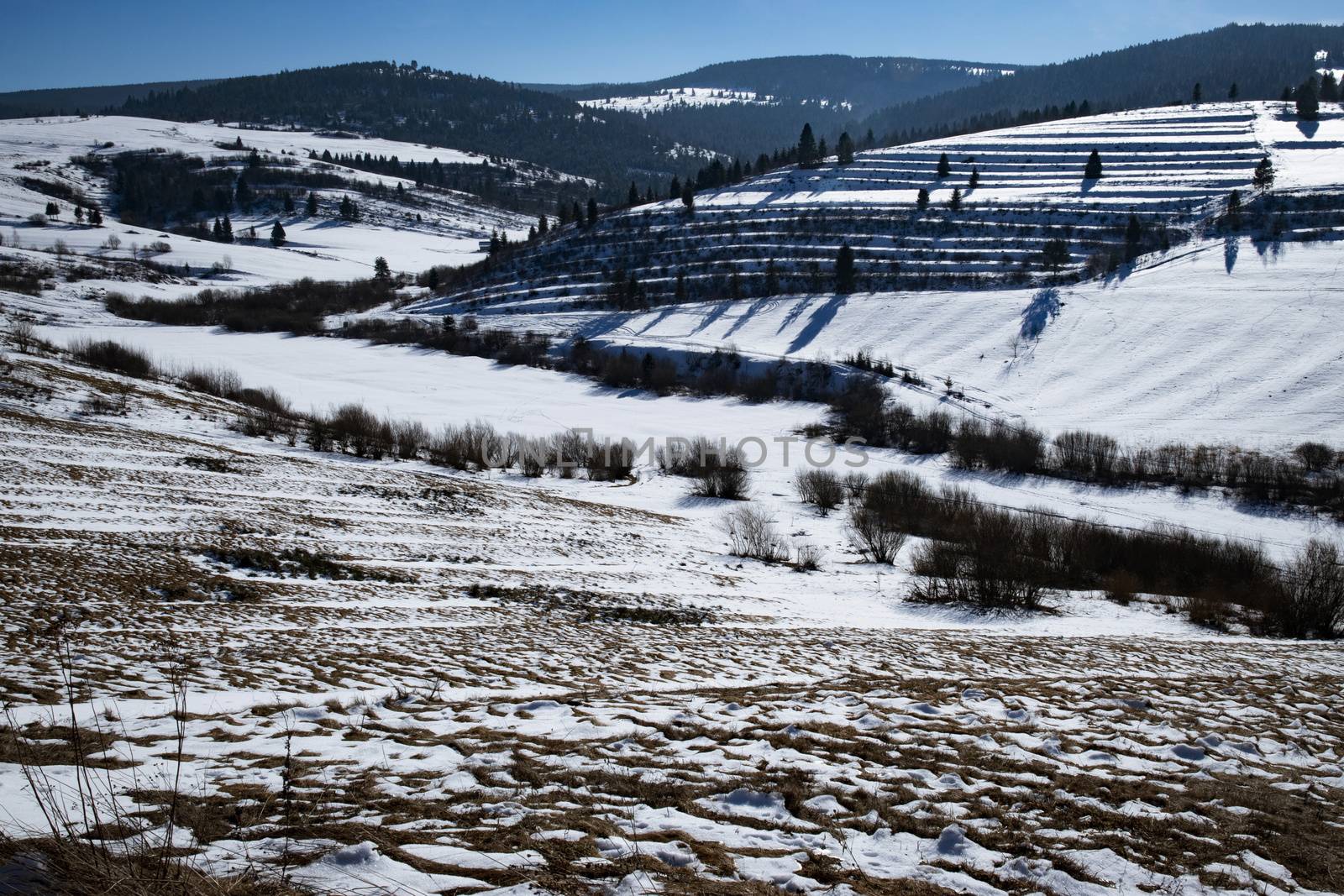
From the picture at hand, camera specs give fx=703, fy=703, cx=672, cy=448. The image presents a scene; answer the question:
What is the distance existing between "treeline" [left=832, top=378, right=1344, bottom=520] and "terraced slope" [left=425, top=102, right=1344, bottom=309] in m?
38.6

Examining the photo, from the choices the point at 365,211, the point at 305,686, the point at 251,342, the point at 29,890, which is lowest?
the point at 305,686

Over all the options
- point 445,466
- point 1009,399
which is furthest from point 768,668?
point 1009,399

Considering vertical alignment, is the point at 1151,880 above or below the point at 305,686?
above

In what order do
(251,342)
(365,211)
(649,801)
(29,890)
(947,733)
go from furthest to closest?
(365,211)
(251,342)
(947,733)
(649,801)
(29,890)

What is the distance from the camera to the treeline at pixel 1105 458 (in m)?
41.0

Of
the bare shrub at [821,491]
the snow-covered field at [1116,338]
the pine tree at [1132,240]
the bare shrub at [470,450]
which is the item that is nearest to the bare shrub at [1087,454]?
the snow-covered field at [1116,338]

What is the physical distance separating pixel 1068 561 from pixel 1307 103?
139668mm

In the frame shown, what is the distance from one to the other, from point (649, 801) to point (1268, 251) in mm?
98317

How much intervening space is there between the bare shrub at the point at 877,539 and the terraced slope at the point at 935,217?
6512 centimetres

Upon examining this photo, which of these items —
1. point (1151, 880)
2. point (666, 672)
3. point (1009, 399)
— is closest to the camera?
point (1151, 880)

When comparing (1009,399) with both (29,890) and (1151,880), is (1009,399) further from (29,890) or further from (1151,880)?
(29,890)

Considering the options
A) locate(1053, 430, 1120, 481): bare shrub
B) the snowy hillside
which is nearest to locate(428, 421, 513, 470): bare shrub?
locate(1053, 430, 1120, 481): bare shrub

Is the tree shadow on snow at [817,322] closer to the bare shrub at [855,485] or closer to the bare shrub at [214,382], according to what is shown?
the bare shrub at [855,485]

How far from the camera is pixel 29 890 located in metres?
3.02
